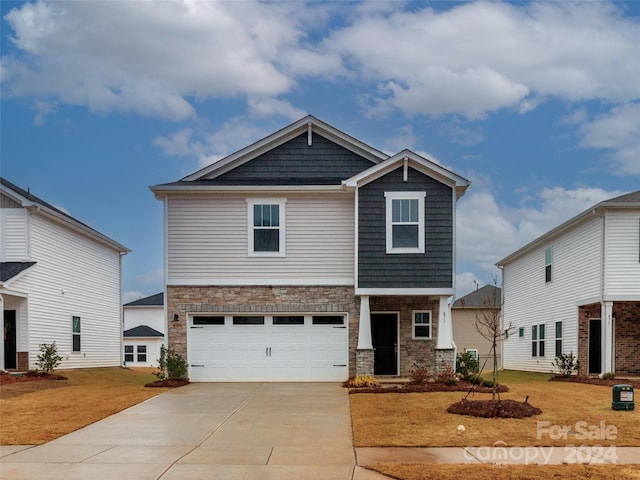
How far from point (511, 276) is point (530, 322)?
415 cm

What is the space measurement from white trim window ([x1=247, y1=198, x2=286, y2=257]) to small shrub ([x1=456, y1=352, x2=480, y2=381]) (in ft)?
21.9

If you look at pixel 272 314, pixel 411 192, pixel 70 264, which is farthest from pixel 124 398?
pixel 70 264

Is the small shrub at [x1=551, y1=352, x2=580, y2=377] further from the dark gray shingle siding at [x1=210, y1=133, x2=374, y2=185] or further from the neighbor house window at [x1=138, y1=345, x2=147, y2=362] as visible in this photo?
the neighbor house window at [x1=138, y1=345, x2=147, y2=362]

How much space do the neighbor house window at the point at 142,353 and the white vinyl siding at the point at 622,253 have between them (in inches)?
1154

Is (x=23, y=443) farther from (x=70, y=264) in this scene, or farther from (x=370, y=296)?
(x=70, y=264)

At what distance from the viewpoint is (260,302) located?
20984 mm

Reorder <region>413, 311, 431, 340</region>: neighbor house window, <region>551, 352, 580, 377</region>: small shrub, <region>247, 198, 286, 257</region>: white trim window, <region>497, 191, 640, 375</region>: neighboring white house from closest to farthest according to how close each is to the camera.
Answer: <region>247, 198, 286, 257</region>: white trim window, <region>413, 311, 431, 340</region>: neighbor house window, <region>497, 191, 640, 375</region>: neighboring white house, <region>551, 352, 580, 377</region>: small shrub

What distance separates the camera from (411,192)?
20.5 metres

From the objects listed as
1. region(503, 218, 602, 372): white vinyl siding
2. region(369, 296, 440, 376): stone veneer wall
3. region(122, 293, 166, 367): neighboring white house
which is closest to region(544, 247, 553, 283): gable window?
region(503, 218, 602, 372): white vinyl siding

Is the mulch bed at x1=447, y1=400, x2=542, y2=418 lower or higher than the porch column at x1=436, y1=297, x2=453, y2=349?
lower

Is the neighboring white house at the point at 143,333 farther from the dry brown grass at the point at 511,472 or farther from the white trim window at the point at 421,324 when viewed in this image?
the dry brown grass at the point at 511,472

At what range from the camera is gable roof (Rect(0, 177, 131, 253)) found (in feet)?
76.8

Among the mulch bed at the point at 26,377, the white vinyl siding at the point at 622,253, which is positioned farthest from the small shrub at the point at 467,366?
the mulch bed at the point at 26,377

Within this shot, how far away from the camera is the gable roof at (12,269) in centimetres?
2227
